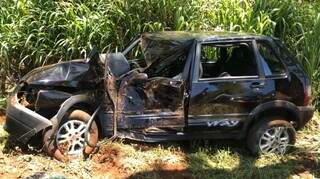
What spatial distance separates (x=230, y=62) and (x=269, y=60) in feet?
1.74

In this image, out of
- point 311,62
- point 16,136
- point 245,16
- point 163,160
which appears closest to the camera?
point 16,136

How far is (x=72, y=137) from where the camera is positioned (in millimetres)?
6129

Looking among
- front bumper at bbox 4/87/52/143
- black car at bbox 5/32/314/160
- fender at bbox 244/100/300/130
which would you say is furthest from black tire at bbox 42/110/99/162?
fender at bbox 244/100/300/130

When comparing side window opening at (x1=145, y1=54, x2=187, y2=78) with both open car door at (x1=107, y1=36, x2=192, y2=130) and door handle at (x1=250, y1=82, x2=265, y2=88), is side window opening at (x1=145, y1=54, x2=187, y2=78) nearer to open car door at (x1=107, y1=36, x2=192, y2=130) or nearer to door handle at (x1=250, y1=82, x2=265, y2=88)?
open car door at (x1=107, y1=36, x2=192, y2=130)

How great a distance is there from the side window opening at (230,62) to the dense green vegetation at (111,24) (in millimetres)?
1594

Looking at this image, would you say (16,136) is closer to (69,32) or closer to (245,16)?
(69,32)

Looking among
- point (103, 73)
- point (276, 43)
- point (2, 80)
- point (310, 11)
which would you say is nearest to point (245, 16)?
point (310, 11)

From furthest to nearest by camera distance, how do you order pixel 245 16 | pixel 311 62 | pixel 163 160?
pixel 245 16
pixel 311 62
pixel 163 160

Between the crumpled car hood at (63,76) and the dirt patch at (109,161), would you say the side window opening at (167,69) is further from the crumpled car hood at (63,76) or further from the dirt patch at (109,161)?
the dirt patch at (109,161)

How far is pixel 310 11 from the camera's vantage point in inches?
366

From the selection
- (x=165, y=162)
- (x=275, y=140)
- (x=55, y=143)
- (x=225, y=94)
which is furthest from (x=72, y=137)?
(x=275, y=140)

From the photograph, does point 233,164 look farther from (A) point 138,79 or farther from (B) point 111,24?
(B) point 111,24

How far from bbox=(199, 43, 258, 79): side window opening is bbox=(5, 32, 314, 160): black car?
0.05ft

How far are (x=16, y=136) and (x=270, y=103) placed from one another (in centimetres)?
304
